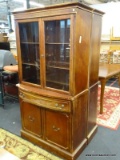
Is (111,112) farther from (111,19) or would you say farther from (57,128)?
(111,19)

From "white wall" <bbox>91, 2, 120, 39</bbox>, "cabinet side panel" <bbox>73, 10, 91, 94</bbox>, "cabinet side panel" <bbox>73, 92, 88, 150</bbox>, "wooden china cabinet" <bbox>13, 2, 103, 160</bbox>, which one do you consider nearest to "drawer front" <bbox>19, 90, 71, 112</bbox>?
"wooden china cabinet" <bbox>13, 2, 103, 160</bbox>

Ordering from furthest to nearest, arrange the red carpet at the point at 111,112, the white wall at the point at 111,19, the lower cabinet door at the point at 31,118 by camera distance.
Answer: the white wall at the point at 111,19 < the red carpet at the point at 111,112 < the lower cabinet door at the point at 31,118

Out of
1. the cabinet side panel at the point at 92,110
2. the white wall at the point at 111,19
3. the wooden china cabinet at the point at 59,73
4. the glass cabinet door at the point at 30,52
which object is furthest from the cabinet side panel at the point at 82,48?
→ the white wall at the point at 111,19

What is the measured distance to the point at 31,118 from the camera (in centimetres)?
216

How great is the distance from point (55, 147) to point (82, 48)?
1.28 meters

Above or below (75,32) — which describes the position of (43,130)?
below

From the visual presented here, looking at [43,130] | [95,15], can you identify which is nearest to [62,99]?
[43,130]

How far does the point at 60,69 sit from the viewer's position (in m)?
1.85

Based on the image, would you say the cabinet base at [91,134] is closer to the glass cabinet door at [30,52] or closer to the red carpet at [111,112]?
the red carpet at [111,112]

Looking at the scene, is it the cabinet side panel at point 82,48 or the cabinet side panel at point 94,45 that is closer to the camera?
the cabinet side panel at point 82,48

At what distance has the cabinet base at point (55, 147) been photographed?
74.0 inches

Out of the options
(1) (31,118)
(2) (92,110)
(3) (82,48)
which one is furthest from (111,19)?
(1) (31,118)

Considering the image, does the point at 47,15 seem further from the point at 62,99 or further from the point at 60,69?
the point at 62,99

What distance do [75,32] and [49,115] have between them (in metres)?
1.04
